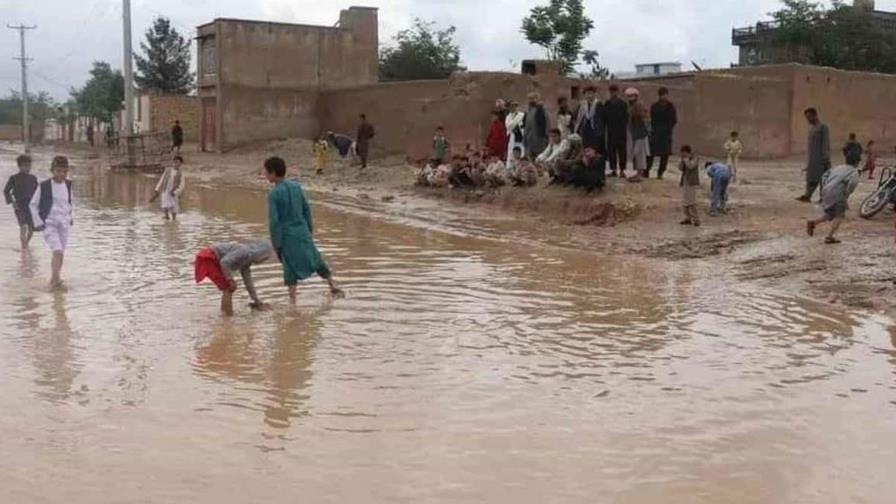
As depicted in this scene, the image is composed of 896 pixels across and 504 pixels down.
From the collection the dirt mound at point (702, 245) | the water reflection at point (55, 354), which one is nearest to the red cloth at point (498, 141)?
the dirt mound at point (702, 245)

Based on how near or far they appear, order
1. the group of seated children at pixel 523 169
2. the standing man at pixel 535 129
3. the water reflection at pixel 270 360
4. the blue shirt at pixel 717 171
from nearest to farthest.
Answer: the water reflection at pixel 270 360 < the blue shirt at pixel 717 171 < the group of seated children at pixel 523 169 < the standing man at pixel 535 129

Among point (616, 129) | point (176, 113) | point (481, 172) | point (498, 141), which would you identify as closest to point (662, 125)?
point (616, 129)

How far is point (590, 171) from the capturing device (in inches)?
665

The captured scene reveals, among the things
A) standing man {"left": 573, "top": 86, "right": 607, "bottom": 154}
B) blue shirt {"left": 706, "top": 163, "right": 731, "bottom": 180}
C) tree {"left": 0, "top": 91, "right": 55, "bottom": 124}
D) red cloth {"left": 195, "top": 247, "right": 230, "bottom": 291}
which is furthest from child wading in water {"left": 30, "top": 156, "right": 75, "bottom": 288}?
tree {"left": 0, "top": 91, "right": 55, "bottom": 124}

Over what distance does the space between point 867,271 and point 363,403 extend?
687cm

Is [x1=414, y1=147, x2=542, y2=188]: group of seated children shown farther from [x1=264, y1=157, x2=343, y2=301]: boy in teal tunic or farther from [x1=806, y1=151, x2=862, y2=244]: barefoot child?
[x1=264, y1=157, x2=343, y2=301]: boy in teal tunic

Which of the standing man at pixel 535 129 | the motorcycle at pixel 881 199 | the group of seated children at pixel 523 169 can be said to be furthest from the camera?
the standing man at pixel 535 129

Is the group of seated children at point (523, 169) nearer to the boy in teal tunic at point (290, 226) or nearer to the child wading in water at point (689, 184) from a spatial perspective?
the child wading in water at point (689, 184)

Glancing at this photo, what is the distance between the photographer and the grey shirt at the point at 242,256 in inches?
352

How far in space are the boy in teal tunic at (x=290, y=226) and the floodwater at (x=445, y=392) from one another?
40cm

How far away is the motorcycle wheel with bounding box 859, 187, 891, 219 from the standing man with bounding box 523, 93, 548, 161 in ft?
20.9

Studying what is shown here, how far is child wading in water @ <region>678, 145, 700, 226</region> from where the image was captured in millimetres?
14445

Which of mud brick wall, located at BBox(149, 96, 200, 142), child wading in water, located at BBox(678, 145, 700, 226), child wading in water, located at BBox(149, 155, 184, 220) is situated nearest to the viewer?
child wading in water, located at BBox(678, 145, 700, 226)

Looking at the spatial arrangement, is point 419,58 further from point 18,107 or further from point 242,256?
point 18,107
